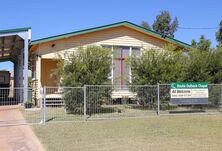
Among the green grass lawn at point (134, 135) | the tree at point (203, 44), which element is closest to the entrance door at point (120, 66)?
the tree at point (203, 44)

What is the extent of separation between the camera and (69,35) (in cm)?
2075

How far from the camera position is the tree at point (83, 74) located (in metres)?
15.6

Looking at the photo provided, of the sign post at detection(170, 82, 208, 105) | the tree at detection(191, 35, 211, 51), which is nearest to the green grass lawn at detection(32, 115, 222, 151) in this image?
the sign post at detection(170, 82, 208, 105)

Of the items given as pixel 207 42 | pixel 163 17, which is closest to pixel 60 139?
pixel 207 42

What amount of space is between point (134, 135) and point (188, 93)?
20.0 feet

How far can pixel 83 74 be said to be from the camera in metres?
16.1

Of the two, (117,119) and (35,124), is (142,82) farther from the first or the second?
(35,124)

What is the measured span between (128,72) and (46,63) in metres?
5.26

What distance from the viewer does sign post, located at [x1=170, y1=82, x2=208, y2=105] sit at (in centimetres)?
1565

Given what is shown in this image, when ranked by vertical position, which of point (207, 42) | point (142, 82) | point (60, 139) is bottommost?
point (60, 139)

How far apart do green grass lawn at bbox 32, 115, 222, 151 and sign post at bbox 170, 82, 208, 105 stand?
5.35 ft

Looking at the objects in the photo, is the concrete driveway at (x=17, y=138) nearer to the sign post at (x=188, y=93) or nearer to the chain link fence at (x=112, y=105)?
the chain link fence at (x=112, y=105)

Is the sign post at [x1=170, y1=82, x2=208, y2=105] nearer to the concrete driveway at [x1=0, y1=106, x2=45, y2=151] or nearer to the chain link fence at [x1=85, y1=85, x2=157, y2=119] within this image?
the chain link fence at [x1=85, y1=85, x2=157, y2=119]

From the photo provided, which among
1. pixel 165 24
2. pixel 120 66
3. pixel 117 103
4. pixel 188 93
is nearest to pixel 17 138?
pixel 117 103
